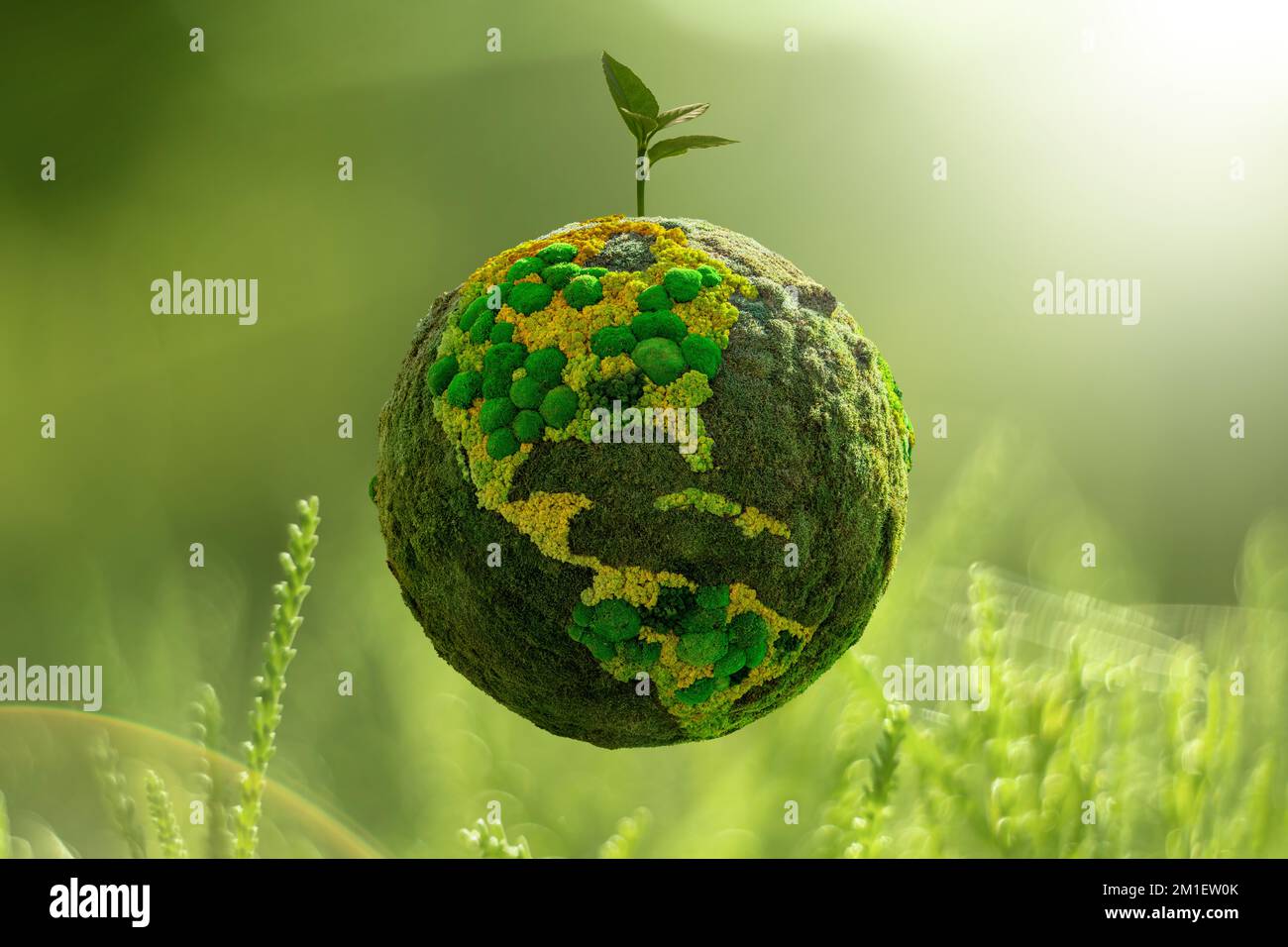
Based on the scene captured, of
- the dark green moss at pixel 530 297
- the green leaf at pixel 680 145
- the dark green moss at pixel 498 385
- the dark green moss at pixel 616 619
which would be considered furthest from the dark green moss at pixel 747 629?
the green leaf at pixel 680 145

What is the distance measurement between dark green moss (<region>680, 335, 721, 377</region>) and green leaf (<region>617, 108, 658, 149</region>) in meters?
0.85

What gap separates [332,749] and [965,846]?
367 cm

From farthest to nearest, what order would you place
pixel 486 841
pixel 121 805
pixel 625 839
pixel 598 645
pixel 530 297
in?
pixel 625 839 → pixel 121 805 → pixel 486 841 → pixel 530 297 → pixel 598 645

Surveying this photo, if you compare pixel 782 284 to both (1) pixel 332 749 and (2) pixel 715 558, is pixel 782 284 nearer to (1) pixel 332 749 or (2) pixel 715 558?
(2) pixel 715 558

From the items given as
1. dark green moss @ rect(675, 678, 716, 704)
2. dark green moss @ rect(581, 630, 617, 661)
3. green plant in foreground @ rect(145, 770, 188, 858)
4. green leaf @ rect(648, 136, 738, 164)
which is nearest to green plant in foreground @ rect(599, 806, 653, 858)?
green plant in foreground @ rect(145, 770, 188, 858)

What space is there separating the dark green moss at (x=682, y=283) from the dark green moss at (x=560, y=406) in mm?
402

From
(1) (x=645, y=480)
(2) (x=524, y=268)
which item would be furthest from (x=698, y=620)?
(2) (x=524, y=268)

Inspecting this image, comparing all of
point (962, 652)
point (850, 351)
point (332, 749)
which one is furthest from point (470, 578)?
point (332, 749)

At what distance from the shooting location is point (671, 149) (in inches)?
130

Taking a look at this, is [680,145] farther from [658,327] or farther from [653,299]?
[658,327]

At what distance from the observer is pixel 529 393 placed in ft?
9.10

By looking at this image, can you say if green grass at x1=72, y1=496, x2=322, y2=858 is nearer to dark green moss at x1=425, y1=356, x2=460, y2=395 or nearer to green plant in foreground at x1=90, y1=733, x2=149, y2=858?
green plant in foreground at x1=90, y1=733, x2=149, y2=858

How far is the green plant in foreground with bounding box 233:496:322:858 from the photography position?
3873 millimetres

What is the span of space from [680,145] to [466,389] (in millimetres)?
1065
